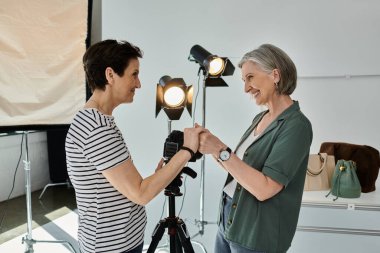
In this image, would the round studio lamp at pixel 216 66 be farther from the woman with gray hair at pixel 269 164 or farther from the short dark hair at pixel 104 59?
the short dark hair at pixel 104 59

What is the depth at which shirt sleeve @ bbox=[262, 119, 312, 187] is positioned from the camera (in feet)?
3.76

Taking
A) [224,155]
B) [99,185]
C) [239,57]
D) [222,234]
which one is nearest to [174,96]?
[224,155]

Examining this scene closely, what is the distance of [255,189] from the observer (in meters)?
1.16

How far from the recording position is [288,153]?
45.3 inches

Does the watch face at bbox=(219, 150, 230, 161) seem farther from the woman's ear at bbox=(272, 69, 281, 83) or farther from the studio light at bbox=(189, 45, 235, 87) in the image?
the studio light at bbox=(189, 45, 235, 87)

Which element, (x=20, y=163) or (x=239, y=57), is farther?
(x=20, y=163)

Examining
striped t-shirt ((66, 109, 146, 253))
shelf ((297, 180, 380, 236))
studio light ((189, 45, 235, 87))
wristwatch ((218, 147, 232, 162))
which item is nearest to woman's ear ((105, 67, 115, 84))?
striped t-shirt ((66, 109, 146, 253))

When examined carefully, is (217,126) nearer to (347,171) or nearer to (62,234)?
(347,171)

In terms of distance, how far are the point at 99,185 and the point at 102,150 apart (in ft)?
0.46

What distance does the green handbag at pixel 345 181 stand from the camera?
6.41 feet

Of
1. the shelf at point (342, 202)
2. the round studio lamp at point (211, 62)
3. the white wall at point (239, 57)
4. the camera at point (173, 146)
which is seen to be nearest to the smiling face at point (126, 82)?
the camera at point (173, 146)

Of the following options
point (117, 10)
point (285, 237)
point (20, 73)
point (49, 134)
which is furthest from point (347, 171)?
point (49, 134)

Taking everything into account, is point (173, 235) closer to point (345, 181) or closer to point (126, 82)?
point (126, 82)

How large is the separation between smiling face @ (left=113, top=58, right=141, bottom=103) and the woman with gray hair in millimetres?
315
